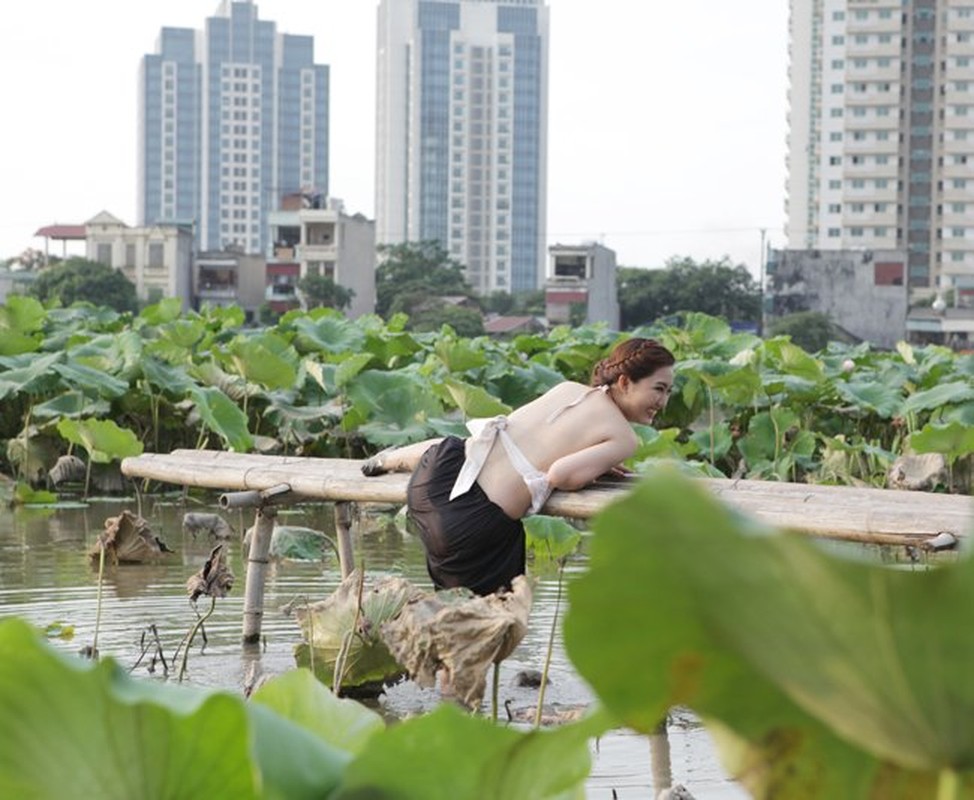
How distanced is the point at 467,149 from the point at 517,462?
118m

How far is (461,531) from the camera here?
4242 millimetres

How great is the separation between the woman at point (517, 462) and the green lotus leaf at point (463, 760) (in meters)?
3.38

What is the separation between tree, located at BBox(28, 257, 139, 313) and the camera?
5188cm

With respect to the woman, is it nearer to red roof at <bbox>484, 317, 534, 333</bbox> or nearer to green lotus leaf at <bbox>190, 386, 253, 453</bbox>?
green lotus leaf at <bbox>190, 386, 253, 453</bbox>

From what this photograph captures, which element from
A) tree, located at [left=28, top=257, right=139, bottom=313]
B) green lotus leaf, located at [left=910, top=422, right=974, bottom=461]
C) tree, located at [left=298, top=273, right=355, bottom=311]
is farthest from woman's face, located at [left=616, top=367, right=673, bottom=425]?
tree, located at [left=298, top=273, right=355, bottom=311]

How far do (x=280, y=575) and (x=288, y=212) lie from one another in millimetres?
62824

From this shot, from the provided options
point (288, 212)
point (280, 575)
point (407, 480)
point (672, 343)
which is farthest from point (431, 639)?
point (288, 212)

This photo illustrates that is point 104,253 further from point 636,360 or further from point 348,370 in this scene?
point 636,360

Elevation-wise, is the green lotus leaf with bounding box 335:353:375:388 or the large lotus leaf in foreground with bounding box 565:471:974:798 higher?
the large lotus leaf in foreground with bounding box 565:471:974:798

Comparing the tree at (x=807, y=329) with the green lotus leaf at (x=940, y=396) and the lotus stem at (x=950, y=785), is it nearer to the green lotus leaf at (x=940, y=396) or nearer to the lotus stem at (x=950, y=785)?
the green lotus leaf at (x=940, y=396)

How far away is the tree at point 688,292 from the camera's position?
63.4m

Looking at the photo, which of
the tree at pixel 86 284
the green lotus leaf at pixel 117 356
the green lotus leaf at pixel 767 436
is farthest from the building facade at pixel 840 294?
the green lotus leaf at pixel 767 436

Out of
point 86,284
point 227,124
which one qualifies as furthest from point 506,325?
point 227,124

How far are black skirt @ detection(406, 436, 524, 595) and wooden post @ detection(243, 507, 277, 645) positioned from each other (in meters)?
0.62
